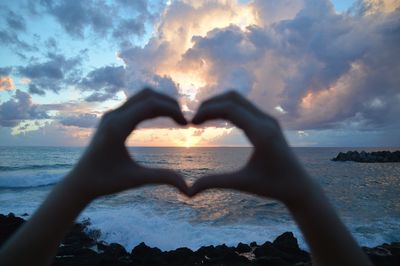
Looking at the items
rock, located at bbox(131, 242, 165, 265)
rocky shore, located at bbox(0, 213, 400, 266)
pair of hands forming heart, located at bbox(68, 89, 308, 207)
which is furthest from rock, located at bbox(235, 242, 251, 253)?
pair of hands forming heart, located at bbox(68, 89, 308, 207)

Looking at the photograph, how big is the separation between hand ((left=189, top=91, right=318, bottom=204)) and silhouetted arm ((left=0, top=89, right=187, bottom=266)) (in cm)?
15

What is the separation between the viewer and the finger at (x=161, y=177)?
144 centimetres

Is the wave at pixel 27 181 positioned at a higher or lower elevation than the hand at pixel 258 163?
lower

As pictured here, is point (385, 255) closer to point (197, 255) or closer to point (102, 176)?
point (197, 255)

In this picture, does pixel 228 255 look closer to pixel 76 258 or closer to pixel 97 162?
pixel 76 258

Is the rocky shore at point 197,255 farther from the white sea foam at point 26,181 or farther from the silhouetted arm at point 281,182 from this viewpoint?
the white sea foam at point 26,181

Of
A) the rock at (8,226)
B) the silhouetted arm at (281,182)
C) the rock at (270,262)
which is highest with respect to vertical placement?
the silhouetted arm at (281,182)

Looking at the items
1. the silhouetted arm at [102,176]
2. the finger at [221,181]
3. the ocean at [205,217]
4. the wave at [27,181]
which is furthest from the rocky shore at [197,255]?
the wave at [27,181]

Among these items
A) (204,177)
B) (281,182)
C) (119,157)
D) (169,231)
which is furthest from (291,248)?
(119,157)

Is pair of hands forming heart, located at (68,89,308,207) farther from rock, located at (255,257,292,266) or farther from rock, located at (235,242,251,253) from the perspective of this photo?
rock, located at (235,242,251,253)

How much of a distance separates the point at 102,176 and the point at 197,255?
9.45m

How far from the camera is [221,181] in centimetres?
145

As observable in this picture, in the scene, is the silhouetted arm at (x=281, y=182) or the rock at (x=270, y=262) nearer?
the silhouetted arm at (x=281, y=182)

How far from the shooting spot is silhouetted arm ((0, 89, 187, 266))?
4.64 ft
